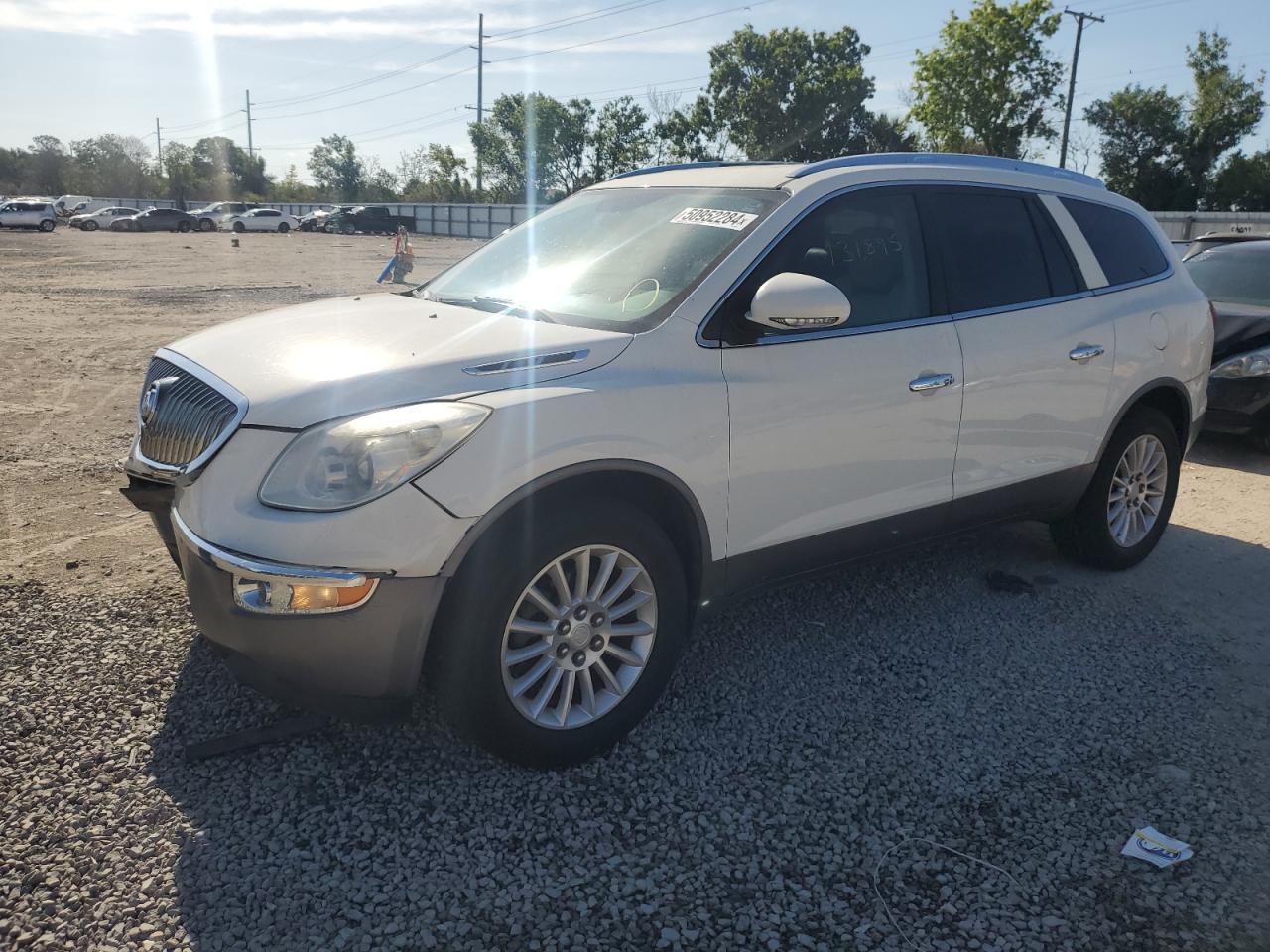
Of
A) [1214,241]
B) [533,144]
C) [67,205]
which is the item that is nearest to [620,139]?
[533,144]

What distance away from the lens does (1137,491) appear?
204 inches

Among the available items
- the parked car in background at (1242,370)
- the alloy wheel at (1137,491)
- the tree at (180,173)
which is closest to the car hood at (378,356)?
the alloy wheel at (1137,491)

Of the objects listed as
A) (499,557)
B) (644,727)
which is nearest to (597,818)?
(644,727)

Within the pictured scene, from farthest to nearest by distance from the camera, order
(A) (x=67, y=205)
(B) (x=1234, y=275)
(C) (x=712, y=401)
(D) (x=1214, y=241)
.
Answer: (A) (x=67, y=205)
(D) (x=1214, y=241)
(B) (x=1234, y=275)
(C) (x=712, y=401)

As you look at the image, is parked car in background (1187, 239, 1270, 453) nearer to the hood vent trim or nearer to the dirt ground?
the hood vent trim

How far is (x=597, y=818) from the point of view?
3010mm

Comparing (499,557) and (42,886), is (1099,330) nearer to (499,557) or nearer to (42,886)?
(499,557)

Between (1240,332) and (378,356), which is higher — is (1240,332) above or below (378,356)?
below

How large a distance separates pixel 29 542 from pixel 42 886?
2.85 metres

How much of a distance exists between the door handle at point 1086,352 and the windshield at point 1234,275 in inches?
184

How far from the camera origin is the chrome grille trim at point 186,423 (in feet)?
9.80

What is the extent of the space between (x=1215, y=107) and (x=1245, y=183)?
3.81 m

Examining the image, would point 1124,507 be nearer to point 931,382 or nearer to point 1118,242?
point 1118,242

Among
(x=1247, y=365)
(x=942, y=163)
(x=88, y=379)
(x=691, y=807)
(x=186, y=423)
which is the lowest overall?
(x=691, y=807)
